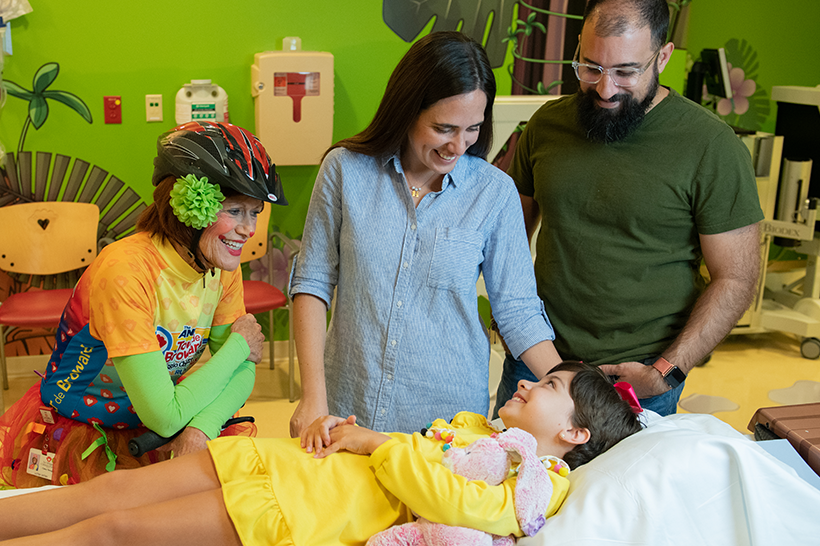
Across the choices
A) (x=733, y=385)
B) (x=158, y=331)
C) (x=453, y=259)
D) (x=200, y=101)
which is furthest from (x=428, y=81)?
(x=733, y=385)

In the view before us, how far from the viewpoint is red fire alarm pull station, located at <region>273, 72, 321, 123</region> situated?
3.56m

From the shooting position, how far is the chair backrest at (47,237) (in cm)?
353

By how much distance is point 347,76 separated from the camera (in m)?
3.87

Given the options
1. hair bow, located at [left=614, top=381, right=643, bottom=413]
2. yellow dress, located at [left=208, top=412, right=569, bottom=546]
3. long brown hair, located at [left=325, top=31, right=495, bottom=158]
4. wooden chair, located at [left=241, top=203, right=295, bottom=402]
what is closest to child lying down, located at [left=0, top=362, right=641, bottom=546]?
yellow dress, located at [left=208, top=412, right=569, bottom=546]

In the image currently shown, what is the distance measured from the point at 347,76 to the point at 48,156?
4.97ft

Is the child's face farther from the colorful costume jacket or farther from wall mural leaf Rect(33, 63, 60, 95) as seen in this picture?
wall mural leaf Rect(33, 63, 60, 95)

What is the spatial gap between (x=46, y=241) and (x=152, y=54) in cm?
103

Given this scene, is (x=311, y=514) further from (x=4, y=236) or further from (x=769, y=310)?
(x=769, y=310)

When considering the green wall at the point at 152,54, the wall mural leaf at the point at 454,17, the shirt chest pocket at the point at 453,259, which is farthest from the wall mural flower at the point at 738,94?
the shirt chest pocket at the point at 453,259

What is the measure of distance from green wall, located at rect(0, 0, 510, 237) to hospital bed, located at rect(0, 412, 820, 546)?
2.85 meters

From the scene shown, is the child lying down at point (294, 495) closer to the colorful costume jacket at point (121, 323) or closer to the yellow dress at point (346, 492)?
the yellow dress at point (346, 492)

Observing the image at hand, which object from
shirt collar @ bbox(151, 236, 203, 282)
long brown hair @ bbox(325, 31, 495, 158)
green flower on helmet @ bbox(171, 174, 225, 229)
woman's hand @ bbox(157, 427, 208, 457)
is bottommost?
woman's hand @ bbox(157, 427, 208, 457)

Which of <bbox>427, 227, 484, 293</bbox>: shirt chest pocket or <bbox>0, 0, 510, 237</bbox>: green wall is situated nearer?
<bbox>427, 227, 484, 293</bbox>: shirt chest pocket

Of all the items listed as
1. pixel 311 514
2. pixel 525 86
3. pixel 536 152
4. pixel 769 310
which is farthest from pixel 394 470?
pixel 769 310
